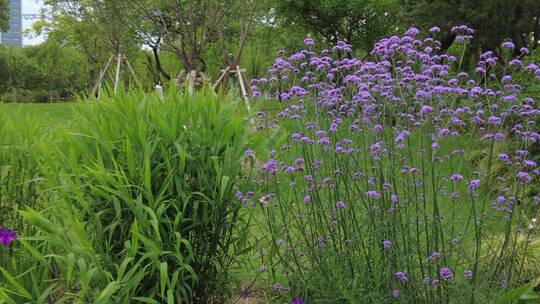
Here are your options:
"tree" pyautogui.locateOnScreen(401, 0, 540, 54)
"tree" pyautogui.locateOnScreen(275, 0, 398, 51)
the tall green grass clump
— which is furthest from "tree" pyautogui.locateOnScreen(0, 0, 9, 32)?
the tall green grass clump

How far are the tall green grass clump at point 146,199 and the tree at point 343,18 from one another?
58.2 ft

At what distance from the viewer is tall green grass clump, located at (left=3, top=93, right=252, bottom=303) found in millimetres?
2160

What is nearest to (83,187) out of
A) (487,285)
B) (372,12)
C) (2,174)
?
(2,174)

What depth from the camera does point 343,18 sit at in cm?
2061

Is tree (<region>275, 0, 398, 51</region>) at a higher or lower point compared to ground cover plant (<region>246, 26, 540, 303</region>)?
higher

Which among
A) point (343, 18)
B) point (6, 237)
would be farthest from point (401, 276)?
point (343, 18)

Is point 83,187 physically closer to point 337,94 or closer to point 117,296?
point 117,296

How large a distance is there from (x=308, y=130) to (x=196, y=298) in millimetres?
1021

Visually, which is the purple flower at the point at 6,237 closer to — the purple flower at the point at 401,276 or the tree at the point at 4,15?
the purple flower at the point at 401,276

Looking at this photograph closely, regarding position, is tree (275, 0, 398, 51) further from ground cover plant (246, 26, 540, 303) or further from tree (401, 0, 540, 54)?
ground cover plant (246, 26, 540, 303)

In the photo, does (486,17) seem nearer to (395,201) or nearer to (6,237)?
(395,201)

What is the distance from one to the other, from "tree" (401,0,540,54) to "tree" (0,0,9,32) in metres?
22.8

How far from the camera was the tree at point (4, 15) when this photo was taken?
27.0m

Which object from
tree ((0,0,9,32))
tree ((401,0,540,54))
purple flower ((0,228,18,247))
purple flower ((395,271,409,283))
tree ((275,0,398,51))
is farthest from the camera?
tree ((0,0,9,32))
